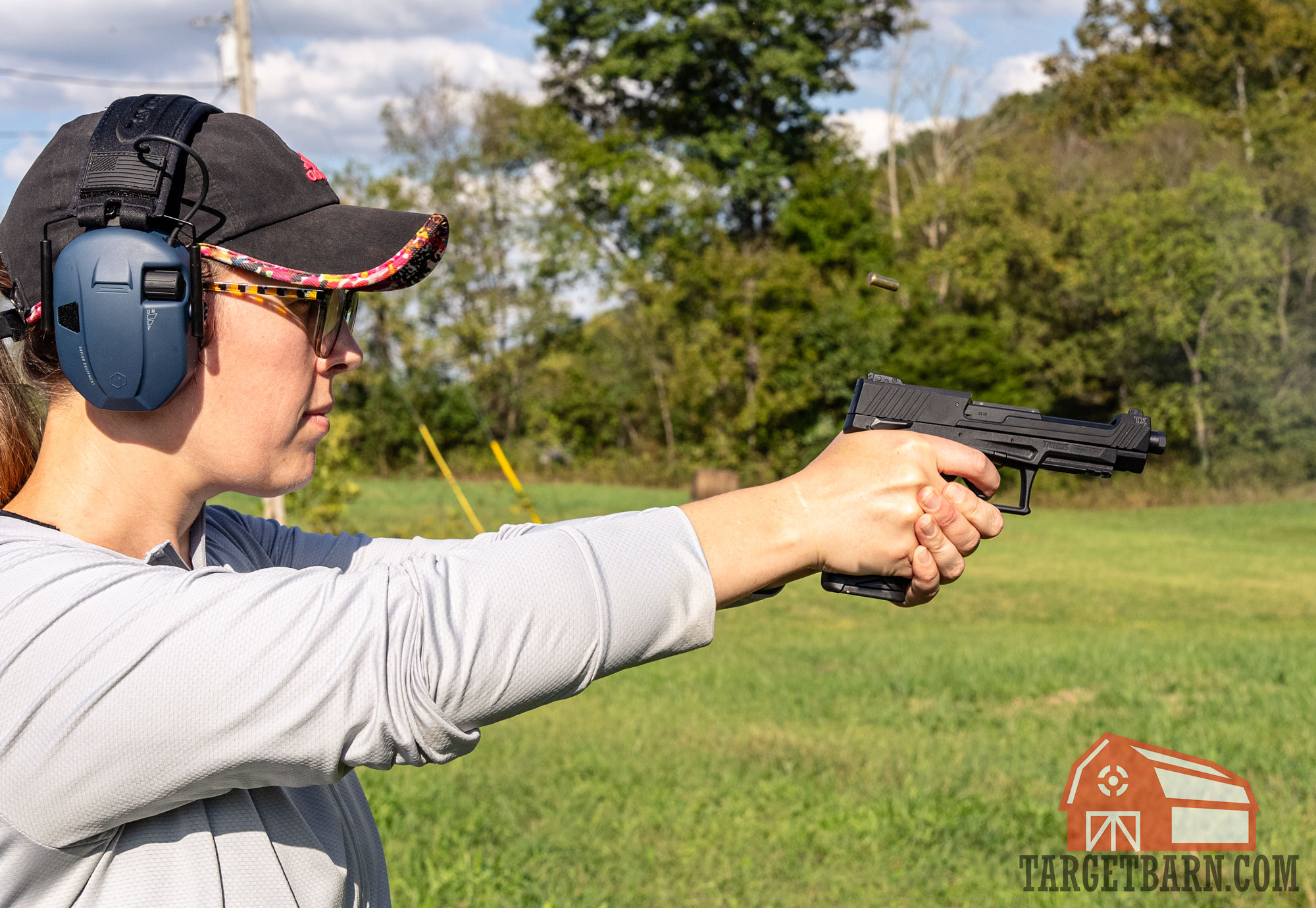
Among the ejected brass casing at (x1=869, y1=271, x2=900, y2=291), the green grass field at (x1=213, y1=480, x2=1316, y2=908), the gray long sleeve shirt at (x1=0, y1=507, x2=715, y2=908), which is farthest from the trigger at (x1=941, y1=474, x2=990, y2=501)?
the green grass field at (x1=213, y1=480, x2=1316, y2=908)

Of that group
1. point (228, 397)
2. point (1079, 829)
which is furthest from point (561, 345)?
point (228, 397)

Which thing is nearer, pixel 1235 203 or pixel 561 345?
pixel 1235 203

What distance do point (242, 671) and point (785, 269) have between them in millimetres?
29788

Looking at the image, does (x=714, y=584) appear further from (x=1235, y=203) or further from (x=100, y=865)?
(x=1235, y=203)

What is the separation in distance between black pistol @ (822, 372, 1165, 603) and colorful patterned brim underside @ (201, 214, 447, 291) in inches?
31.3

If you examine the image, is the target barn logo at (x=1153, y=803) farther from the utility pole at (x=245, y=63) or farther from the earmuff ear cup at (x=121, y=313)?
the utility pole at (x=245, y=63)

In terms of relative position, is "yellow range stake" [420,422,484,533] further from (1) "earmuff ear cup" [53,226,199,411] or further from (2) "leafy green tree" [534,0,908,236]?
(2) "leafy green tree" [534,0,908,236]

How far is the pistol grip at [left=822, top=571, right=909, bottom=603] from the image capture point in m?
1.85

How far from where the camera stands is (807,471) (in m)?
1.48

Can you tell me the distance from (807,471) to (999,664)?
26.9ft

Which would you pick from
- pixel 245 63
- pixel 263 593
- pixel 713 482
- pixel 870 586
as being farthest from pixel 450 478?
pixel 713 482

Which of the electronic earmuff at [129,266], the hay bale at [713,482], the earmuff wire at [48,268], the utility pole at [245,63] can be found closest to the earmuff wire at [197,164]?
the electronic earmuff at [129,266]

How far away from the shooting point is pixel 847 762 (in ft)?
20.7

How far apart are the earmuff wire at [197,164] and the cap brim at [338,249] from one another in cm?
4
